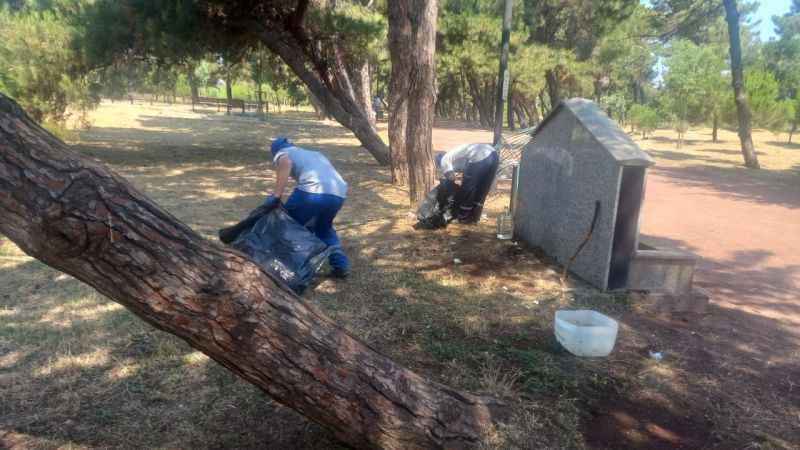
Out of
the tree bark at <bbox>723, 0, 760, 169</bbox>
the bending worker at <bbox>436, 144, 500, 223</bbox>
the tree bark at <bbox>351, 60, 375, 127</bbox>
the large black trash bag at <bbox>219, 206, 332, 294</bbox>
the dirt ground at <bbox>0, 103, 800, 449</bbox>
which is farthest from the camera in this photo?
the tree bark at <bbox>723, 0, 760, 169</bbox>

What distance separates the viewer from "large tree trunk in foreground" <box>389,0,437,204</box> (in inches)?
296

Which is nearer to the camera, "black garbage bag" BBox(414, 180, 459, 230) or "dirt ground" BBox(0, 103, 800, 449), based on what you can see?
"dirt ground" BBox(0, 103, 800, 449)

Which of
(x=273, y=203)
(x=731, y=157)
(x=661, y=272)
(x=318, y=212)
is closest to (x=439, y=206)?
(x=318, y=212)

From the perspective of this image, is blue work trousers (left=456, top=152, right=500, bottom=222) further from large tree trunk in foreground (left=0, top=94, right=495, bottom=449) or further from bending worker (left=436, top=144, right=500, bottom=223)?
large tree trunk in foreground (left=0, top=94, right=495, bottom=449)

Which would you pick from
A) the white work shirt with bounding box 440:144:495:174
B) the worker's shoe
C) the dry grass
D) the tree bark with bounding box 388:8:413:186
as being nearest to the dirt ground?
the worker's shoe

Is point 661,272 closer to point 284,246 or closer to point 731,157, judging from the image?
point 284,246

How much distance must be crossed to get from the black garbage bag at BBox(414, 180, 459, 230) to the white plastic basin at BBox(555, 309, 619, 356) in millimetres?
3159

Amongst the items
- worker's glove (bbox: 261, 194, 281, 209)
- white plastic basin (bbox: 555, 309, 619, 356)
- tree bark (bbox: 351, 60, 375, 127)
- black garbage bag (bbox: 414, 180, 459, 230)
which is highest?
tree bark (bbox: 351, 60, 375, 127)

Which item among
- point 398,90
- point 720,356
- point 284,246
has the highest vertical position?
point 398,90

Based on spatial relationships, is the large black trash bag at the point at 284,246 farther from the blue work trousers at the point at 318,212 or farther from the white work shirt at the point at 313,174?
the white work shirt at the point at 313,174

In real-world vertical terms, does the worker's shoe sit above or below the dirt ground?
above

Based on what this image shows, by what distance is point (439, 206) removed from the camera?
661 cm

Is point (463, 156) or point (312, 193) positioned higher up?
point (463, 156)

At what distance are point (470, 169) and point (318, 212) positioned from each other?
93.8 inches
